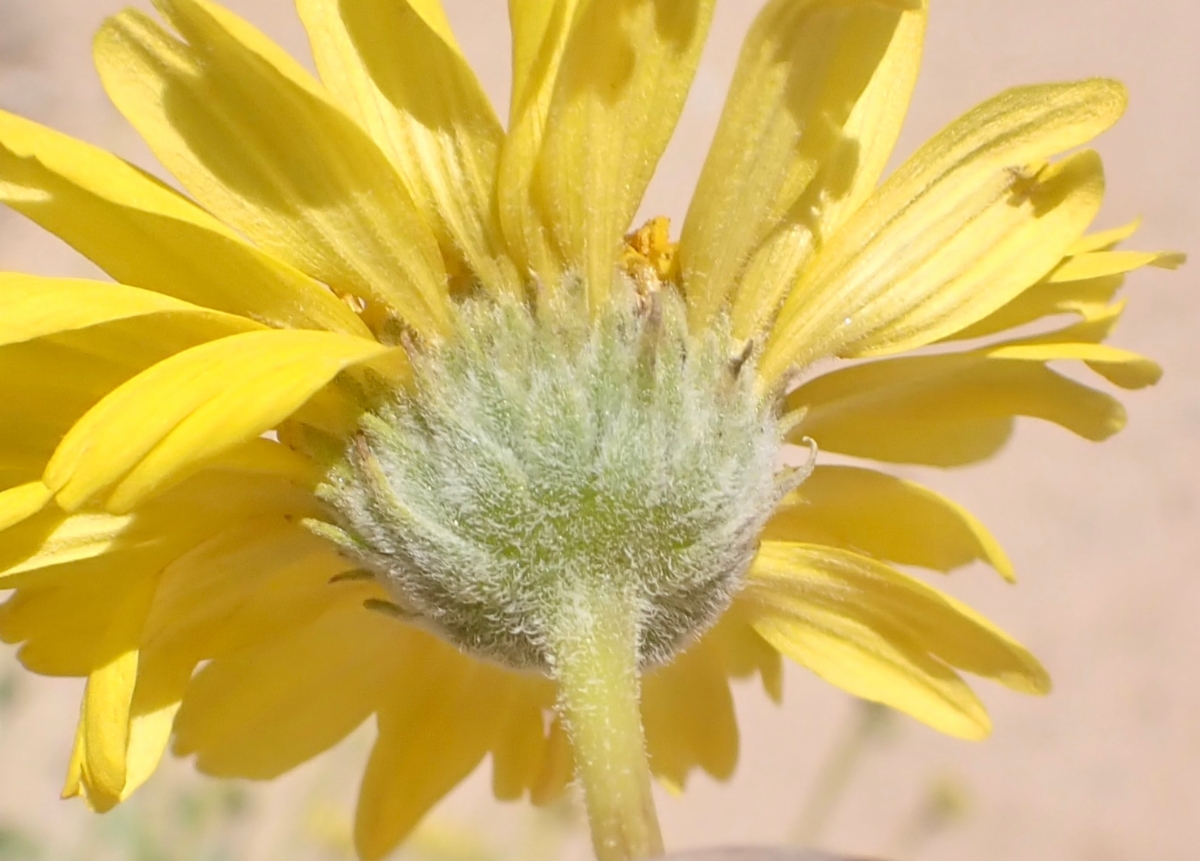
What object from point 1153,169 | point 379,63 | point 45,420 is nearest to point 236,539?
point 45,420

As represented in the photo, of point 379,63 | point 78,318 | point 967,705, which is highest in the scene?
point 379,63

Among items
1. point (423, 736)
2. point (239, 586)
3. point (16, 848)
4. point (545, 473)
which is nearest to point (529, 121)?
point (545, 473)

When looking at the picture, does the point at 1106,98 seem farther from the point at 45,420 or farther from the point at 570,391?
the point at 45,420

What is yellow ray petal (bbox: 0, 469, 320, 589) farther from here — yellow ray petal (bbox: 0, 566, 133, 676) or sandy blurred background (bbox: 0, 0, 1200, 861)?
sandy blurred background (bbox: 0, 0, 1200, 861)

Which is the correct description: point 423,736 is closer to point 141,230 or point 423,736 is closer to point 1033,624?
point 141,230

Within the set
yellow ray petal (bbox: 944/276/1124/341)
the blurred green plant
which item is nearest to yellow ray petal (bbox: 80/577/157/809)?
yellow ray petal (bbox: 944/276/1124/341)

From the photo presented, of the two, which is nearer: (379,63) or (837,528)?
(379,63)
